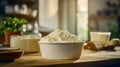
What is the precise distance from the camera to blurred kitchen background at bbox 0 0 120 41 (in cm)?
501

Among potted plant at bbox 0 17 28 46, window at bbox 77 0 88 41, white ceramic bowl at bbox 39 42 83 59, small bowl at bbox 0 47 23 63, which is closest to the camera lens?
small bowl at bbox 0 47 23 63

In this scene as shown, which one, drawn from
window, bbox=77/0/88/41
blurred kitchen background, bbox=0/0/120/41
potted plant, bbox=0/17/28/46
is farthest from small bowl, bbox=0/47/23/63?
window, bbox=77/0/88/41

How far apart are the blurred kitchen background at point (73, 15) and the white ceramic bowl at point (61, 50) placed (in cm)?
372

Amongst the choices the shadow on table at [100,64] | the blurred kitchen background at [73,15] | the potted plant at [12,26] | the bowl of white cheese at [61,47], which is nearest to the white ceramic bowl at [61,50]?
the bowl of white cheese at [61,47]

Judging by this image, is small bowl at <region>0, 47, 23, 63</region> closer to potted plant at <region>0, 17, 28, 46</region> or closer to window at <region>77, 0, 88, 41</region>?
potted plant at <region>0, 17, 28, 46</region>

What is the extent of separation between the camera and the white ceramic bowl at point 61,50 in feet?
3.92

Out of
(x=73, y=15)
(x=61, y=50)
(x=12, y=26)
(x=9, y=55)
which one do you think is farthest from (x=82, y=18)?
(x=9, y=55)

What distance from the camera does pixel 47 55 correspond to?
123 centimetres

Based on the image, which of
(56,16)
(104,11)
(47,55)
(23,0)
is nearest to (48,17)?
(56,16)

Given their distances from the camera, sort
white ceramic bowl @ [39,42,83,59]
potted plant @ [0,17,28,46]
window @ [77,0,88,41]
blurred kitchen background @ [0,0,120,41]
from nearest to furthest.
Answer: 1. white ceramic bowl @ [39,42,83,59]
2. potted plant @ [0,17,28,46]
3. blurred kitchen background @ [0,0,120,41]
4. window @ [77,0,88,41]

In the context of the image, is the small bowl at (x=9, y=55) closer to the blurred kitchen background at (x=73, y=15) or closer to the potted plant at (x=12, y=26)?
the potted plant at (x=12, y=26)

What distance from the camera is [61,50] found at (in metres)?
1.20

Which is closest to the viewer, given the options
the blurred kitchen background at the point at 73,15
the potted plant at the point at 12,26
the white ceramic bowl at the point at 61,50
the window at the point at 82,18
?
the white ceramic bowl at the point at 61,50

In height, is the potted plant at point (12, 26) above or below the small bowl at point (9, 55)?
above
